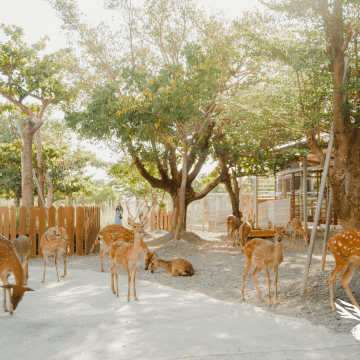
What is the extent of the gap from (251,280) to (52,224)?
6.69 m

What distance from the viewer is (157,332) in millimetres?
4504

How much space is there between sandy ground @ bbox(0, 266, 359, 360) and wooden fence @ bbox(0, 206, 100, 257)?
5.70 m

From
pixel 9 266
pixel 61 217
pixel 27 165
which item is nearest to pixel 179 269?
pixel 9 266

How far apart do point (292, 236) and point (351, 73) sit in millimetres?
7021

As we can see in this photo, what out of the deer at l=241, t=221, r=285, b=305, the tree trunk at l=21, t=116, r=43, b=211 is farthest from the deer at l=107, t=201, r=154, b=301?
the tree trunk at l=21, t=116, r=43, b=211

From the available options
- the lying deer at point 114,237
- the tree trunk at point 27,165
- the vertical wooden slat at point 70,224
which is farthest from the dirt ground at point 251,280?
the tree trunk at point 27,165

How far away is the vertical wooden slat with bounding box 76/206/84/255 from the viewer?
1209 centimetres

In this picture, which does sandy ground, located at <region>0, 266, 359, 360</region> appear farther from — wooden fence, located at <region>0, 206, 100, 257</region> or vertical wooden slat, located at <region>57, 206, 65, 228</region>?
vertical wooden slat, located at <region>57, 206, 65, 228</region>

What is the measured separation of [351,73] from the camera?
7.92 meters

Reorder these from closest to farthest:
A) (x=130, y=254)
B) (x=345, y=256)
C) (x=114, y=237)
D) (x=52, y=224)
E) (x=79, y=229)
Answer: (x=345, y=256)
(x=130, y=254)
(x=114, y=237)
(x=52, y=224)
(x=79, y=229)

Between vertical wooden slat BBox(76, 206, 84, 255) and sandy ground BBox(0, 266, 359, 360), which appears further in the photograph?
vertical wooden slat BBox(76, 206, 84, 255)

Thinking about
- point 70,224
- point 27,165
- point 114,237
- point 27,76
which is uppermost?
point 27,76

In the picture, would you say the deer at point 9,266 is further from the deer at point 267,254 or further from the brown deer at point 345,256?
the brown deer at point 345,256

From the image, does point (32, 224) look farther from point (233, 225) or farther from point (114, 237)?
point (233, 225)
